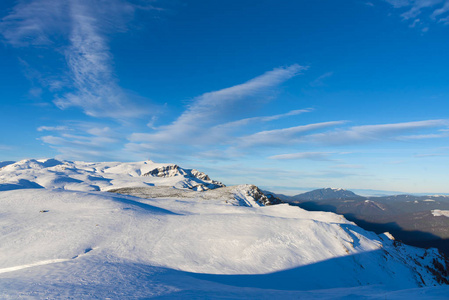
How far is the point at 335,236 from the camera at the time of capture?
3425 centimetres

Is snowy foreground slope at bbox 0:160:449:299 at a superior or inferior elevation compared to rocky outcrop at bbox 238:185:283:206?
inferior

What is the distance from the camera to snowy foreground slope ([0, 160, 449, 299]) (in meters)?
14.1

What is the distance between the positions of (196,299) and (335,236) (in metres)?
28.9

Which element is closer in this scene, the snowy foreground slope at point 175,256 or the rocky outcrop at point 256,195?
the snowy foreground slope at point 175,256

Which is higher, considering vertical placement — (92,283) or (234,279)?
(92,283)

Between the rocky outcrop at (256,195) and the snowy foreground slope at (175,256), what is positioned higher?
the rocky outcrop at (256,195)

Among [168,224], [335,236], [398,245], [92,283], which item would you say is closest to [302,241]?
[335,236]

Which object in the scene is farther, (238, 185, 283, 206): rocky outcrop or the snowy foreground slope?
(238, 185, 283, 206): rocky outcrop

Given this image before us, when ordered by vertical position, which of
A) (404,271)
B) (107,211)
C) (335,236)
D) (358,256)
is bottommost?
(404,271)

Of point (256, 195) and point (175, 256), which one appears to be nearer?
point (175, 256)

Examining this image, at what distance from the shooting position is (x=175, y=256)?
2380 centimetres

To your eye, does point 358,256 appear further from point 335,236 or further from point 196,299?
point 196,299

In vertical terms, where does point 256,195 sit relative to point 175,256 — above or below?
above

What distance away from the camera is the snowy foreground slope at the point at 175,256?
1409cm
